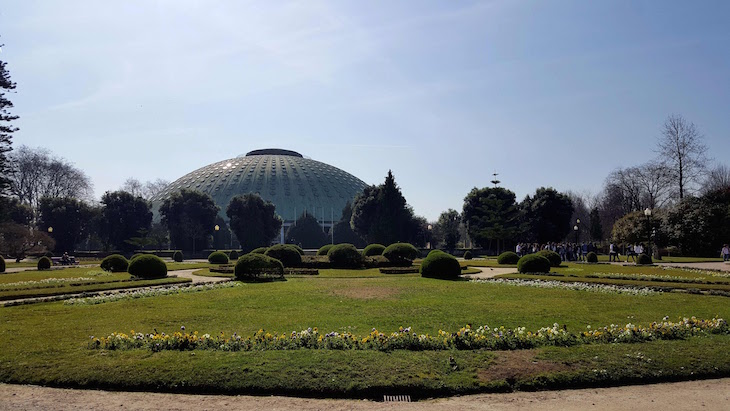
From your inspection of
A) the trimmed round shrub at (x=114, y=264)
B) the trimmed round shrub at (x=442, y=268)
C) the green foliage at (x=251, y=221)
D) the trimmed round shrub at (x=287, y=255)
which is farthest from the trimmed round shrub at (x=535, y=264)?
the green foliage at (x=251, y=221)

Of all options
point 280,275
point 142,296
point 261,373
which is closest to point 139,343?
point 261,373

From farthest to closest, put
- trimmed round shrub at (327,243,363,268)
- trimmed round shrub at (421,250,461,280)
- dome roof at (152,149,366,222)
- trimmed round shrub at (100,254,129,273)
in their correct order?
dome roof at (152,149,366,222), trimmed round shrub at (327,243,363,268), trimmed round shrub at (100,254,129,273), trimmed round shrub at (421,250,461,280)

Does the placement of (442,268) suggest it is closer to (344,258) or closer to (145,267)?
(344,258)

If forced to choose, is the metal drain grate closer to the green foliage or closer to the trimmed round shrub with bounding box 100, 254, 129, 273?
the trimmed round shrub with bounding box 100, 254, 129, 273

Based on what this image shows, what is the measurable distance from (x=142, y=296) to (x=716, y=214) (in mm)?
39903

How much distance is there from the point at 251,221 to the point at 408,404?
179ft

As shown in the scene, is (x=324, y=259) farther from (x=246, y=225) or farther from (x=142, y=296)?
(x=246, y=225)

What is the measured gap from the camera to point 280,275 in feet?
77.2

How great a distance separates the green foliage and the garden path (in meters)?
52.8

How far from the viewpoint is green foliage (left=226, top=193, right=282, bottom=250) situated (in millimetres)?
58906

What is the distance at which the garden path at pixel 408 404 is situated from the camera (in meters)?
5.99

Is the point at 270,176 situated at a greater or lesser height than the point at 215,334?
greater

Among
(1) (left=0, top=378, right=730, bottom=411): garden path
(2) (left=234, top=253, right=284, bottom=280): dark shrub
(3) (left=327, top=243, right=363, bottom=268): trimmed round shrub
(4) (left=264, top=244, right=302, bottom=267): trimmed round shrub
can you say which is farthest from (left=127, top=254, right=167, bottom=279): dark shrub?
(1) (left=0, top=378, right=730, bottom=411): garden path

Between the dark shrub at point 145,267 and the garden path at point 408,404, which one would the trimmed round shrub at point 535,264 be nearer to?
the dark shrub at point 145,267
